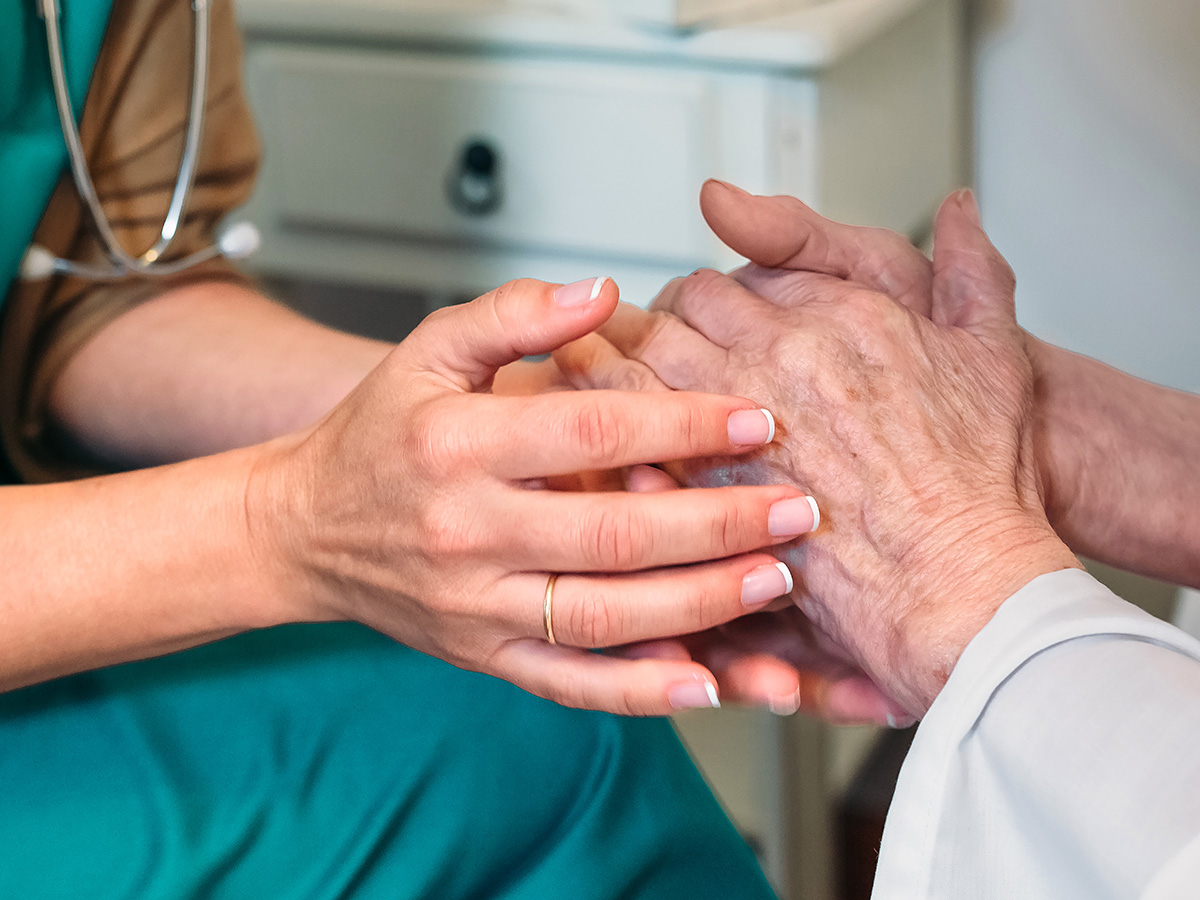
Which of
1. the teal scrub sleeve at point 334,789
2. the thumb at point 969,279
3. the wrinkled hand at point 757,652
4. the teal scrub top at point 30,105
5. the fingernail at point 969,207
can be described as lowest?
the teal scrub sleeve at point 334,789

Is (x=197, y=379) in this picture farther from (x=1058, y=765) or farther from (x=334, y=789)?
(x=1058, y=765)

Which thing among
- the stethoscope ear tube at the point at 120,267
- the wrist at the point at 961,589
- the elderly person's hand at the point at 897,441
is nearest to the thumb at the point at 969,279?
the elderly person's hand at the point at 897,441

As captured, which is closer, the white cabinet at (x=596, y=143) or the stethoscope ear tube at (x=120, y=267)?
the stethoscope ear tube at (x=120, y=267)

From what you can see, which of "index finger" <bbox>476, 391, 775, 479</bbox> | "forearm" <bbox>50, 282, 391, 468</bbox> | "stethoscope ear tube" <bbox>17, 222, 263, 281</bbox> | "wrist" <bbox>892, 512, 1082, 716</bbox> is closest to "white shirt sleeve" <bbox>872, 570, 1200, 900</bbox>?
"wrist" <bbox>892, 512, 1082, 716</bbox>

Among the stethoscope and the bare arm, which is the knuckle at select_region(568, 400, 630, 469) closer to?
the bare arm

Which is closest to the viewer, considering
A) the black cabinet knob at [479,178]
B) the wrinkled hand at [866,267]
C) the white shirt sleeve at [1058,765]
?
the white shirt sleeve at [1058,765]

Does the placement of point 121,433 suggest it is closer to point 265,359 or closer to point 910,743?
point 265,359

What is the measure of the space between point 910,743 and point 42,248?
47 cm

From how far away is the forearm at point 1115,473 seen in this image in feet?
1.65

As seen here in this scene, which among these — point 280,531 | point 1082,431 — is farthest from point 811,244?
point 280,531

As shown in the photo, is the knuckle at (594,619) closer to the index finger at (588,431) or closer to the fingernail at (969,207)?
the index finger at (588,431)

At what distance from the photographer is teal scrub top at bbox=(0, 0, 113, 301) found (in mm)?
523

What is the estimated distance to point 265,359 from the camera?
0.59 metres

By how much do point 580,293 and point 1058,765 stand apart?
0.21 metres
